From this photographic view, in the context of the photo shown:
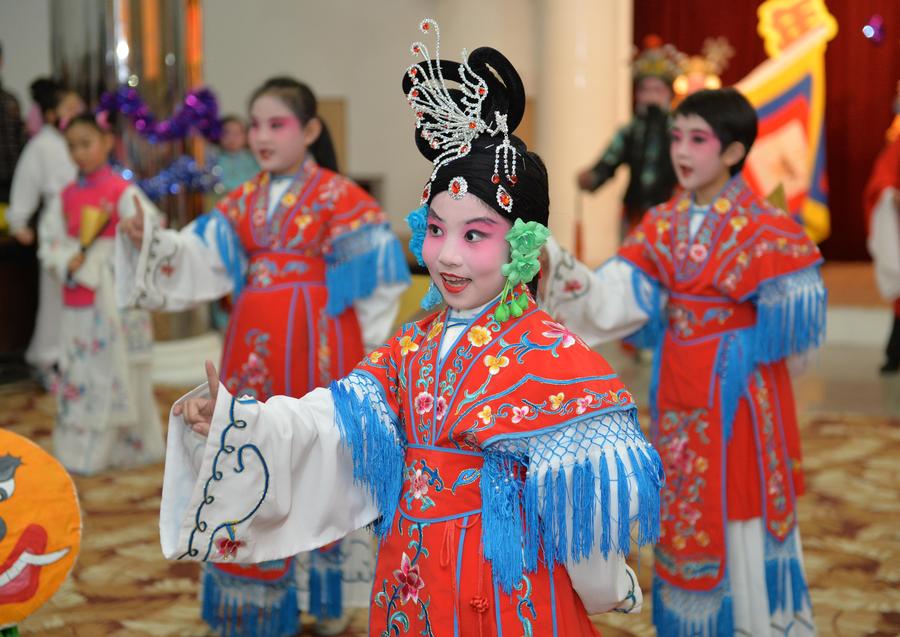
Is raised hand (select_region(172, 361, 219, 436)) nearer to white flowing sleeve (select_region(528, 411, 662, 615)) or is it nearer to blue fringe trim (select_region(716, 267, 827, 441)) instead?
white flowing sleeve (select_region(528, 411, 662, 615))

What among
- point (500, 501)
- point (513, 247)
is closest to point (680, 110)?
point (513, 247)

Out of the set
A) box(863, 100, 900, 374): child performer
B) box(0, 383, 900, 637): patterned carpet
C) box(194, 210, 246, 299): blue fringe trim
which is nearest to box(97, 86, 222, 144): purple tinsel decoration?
box(0, 383, 900, 637): patterned carpet

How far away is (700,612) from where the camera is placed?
2854mm

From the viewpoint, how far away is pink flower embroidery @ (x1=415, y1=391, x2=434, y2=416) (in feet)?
6.13

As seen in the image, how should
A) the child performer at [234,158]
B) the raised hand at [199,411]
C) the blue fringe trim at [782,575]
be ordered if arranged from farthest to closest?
the child performer at [234,158] → the blue fringe trim at [782,575] → the raised hand at [199,411]

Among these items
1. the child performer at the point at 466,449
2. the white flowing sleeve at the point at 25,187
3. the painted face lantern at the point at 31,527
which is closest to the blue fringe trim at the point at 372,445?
the child performer at the point at 466,449

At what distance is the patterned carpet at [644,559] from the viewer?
3.33 metres

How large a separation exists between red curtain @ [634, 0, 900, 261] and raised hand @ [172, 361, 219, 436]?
32.1 ft

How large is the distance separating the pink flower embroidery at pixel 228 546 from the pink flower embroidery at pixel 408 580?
27 centimetres

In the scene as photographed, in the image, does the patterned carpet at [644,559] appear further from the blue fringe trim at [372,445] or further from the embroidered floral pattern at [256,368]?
the blue fringe trim at [372,445]

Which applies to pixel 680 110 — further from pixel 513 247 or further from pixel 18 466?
pixel 18 466

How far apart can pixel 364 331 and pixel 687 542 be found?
1.11m

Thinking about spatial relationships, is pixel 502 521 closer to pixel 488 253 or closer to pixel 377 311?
pixel 488 253

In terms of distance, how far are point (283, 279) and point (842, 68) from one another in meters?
8.78
